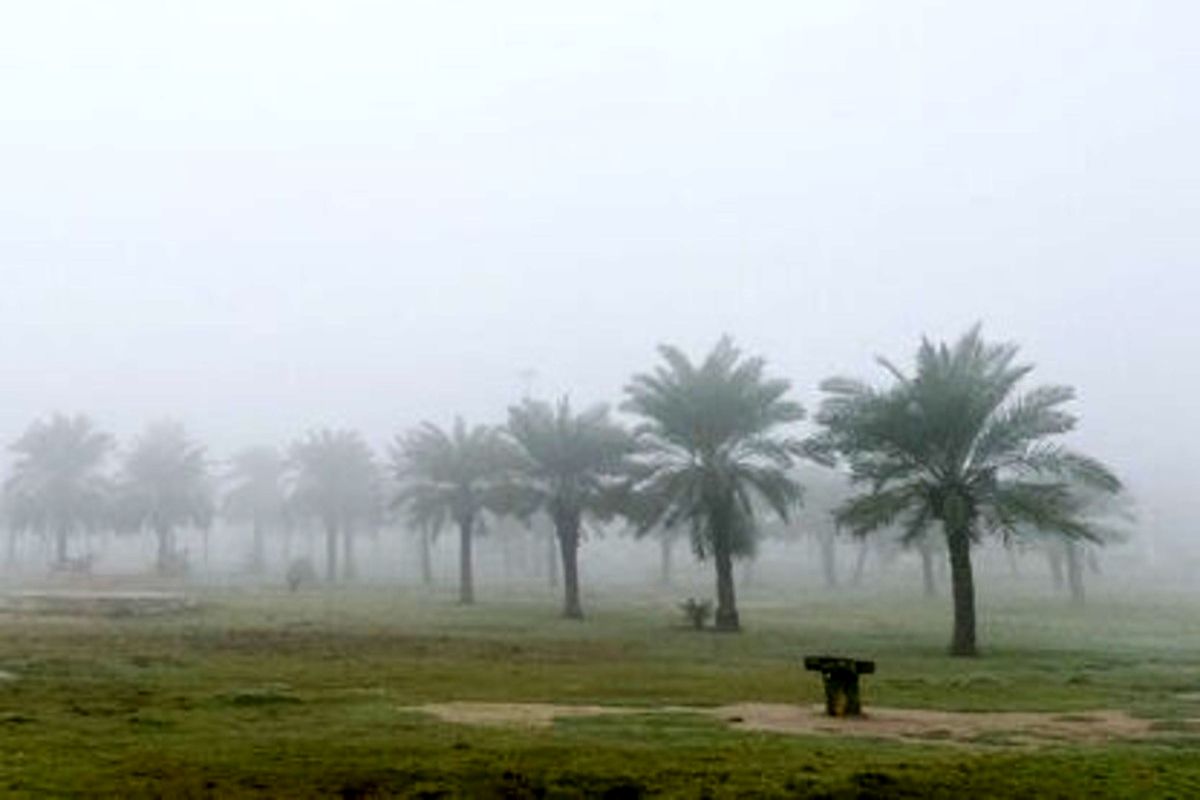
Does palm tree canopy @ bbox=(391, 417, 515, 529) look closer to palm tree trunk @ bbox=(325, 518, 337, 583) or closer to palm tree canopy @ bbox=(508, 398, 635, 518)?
palm tree canopy @ bbox=(508, 398, 635, 518)

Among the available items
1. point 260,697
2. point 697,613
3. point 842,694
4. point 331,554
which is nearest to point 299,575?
point 331,554

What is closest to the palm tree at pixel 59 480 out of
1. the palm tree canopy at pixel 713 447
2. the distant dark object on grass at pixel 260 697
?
the palm tree canopy at pixel 713 447

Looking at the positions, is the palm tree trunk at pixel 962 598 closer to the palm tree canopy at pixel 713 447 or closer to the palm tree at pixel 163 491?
the palm tree canopy at pixel 713 447

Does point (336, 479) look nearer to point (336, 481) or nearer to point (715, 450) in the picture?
point (336, 481)

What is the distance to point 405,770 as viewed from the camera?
14102 millimetres

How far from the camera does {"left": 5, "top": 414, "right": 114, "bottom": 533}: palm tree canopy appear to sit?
268 ft

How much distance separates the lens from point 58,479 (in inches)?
3241

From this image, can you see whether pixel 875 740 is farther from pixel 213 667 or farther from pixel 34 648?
pixel 34 648

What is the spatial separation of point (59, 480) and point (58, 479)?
122mm

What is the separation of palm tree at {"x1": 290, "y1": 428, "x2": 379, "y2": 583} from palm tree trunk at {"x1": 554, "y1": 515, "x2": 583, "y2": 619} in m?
35.9

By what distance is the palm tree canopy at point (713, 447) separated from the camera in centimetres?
4441

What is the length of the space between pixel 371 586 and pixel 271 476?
112ft

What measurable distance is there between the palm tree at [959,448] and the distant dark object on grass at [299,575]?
Answer: 114 ft

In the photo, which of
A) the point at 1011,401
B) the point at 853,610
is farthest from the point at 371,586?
the point at 1011,401
